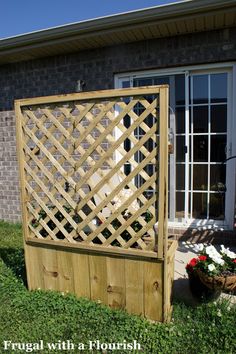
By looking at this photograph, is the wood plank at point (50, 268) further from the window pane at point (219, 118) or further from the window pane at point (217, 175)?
the window pane at point (219, 118)

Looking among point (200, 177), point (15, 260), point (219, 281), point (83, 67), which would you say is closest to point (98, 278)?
point (219, 281)

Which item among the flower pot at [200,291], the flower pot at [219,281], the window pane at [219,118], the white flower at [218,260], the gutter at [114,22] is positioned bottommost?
the flower pot at [200,291]

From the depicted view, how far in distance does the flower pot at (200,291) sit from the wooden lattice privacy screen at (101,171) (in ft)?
1.67

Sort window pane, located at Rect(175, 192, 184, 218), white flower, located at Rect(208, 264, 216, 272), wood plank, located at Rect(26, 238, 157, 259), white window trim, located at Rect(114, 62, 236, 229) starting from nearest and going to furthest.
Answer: wood plank, located at Rect(26, 238, 157, 259) < white flower, located at Rect(208, 264, 216, 272) < white window trim, located at Rect(114, 62, 236, 229) < window pane, located at Rect(175, 192, 184, 218)

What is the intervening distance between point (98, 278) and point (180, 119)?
7.79 feet

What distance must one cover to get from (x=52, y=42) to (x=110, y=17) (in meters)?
0.94

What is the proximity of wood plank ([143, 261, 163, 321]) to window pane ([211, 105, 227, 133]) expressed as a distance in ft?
7.32

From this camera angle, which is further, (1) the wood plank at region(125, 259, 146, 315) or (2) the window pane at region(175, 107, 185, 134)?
(2) the window pane at region(175, 107, 185, 134)

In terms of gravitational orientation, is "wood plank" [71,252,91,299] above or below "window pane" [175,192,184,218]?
below

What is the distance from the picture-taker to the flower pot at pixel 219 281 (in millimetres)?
2234

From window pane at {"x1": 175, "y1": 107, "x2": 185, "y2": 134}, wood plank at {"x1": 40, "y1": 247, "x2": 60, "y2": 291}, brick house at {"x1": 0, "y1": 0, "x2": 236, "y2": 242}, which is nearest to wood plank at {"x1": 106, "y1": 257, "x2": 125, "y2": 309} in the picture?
wood plank at {"x1": 40, "y1": 247, "x2": 60, "y2": 291}

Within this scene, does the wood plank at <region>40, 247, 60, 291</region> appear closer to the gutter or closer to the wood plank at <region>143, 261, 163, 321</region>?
the wood plank at <region>143, 261, 163, 321</region>

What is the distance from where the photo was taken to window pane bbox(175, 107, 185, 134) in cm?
382

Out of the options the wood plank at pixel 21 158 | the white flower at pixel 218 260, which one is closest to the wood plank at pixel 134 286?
the white flower at pixel 218 260
